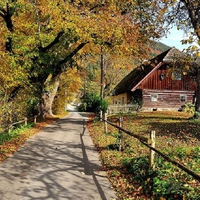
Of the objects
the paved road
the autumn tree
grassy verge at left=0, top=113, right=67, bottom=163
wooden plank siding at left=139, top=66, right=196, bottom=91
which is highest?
the autumn tree

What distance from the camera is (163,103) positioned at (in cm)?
3634

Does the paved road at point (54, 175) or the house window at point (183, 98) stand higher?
the house window at point (183, 98)

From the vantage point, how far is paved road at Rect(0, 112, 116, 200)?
6.13m

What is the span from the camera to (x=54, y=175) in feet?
24.6

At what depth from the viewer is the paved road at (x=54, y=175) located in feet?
20.1

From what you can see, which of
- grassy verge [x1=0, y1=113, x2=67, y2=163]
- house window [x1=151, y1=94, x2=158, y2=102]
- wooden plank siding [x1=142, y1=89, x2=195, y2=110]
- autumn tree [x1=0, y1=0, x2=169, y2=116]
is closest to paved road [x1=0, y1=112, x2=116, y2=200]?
grassy verge [x1=0, y1=113, x2=67, y2=163]

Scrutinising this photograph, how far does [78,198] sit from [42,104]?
22.2 metres

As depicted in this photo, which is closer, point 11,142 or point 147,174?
point 147,174

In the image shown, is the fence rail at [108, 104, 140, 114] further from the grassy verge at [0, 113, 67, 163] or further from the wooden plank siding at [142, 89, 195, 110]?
the grassy verge at [0, 113, 67, 163]

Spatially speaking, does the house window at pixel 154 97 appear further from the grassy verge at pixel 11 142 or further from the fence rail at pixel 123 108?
the grassy verge at pixel 11 142

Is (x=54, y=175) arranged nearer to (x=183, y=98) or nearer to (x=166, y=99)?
(x=166, y=99)

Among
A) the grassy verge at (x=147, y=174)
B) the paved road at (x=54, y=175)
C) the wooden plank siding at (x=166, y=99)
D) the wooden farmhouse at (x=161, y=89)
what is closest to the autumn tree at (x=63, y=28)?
the paved road at (x=54, y=175)

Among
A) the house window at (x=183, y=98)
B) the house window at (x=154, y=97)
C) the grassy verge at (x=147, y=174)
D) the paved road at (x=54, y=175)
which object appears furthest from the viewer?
the house window at (x=183, y=98)

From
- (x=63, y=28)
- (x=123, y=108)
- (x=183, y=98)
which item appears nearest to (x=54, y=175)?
(x=63, y=28)
